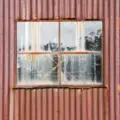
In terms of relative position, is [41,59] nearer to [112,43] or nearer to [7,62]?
[7,62]

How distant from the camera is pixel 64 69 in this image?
8094mm

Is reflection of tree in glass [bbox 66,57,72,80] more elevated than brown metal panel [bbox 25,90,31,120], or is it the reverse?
reflection of tree in glass [bbox 66,57,72,80]

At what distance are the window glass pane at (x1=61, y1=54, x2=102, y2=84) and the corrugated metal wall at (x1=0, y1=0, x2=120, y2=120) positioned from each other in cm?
19

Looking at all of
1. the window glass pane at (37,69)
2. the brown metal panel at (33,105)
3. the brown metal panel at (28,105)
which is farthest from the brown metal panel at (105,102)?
the brown metal panel at (28,105)

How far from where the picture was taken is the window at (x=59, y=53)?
318 inches

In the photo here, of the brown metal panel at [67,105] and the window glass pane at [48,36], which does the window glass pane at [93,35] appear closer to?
the window glass pane at [48,36]

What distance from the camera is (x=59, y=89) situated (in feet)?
26.3

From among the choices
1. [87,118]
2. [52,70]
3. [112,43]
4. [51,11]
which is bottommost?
[87,118]

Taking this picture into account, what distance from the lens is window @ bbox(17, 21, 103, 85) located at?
318 inches

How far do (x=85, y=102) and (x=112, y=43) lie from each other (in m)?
1.31

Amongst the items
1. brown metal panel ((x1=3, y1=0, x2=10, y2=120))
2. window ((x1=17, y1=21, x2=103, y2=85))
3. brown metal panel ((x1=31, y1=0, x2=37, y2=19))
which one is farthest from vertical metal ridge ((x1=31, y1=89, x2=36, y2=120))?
→ brown metal panel ((x1=31, y1=0, x2=37, y2=19))

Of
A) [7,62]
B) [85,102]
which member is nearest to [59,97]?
[85,102]

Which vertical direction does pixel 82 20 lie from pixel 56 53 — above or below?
above

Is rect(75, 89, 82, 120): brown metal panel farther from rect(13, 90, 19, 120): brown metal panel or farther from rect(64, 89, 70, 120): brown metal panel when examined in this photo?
rect(13, 90, 19, 120): brown metal panel
